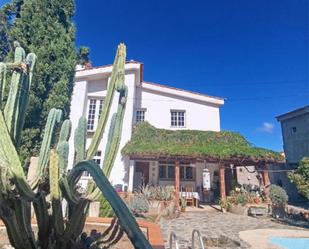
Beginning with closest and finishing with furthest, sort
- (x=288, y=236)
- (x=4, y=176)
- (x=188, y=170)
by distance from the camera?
(x=4, y=176)
(x=288, y=236)
(x=188, y=170)

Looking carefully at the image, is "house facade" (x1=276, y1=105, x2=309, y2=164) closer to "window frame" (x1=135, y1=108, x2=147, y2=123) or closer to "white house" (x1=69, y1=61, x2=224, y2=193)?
"white house" (x1=69, y1=61, x2=224, y2=193)

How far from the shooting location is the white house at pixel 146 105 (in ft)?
58.4

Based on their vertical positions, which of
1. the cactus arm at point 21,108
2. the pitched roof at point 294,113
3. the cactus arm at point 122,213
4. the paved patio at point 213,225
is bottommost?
the paved patio at point 213,225

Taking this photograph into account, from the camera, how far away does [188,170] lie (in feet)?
63.8

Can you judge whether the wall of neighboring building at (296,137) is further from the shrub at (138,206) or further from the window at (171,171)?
the shrub at (138,206)

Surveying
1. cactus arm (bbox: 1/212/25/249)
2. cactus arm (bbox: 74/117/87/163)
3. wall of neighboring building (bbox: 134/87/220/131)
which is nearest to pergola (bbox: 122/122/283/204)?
wall of neighboring building (bbox: 134/87/220/131)

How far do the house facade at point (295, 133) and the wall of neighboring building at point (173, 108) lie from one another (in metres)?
8.34

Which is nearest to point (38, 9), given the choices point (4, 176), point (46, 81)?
point (46, 81)

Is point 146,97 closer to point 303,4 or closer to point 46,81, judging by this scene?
point 46,81

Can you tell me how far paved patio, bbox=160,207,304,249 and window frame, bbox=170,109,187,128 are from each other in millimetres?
7577

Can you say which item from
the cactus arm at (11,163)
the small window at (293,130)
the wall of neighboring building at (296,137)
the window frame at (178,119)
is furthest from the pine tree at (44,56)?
the small window at (293,130)

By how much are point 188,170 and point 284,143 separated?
11899 mm

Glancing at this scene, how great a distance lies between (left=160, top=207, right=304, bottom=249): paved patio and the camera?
8742 millimetres

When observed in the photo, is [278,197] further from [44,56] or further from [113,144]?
[44,56]
